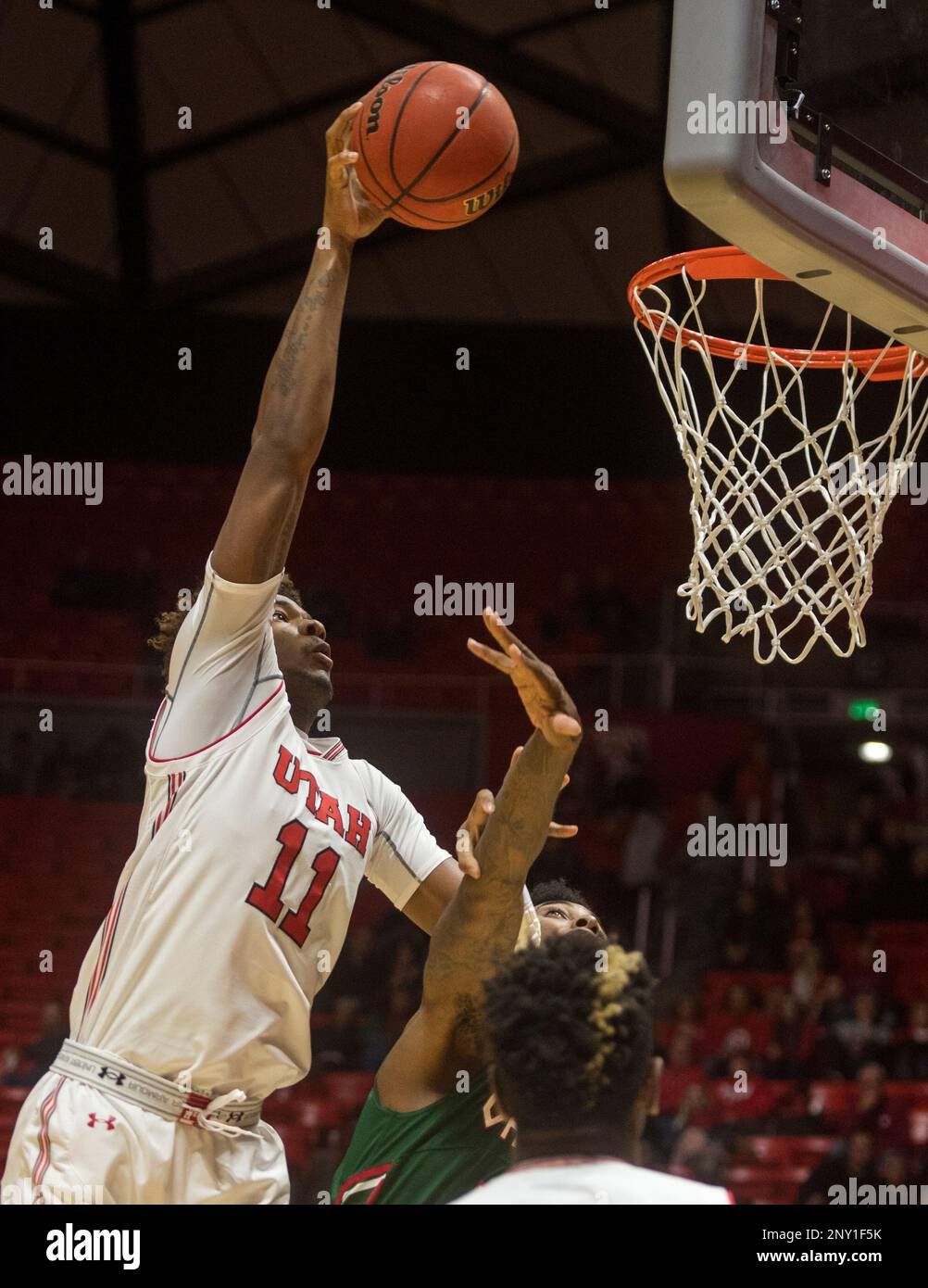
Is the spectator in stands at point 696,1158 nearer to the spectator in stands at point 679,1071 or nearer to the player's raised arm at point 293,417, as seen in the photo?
the spectator in stands at point 679,1071

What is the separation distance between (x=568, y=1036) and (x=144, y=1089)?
3.28 ft

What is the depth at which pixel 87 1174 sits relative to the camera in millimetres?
2678

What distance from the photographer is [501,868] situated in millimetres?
2945

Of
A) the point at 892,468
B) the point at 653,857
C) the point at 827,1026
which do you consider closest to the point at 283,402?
the point at 892,468

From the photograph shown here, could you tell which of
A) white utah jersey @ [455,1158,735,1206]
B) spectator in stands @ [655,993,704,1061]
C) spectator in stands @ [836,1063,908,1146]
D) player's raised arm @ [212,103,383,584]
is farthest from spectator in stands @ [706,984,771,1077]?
white utah jersey @ [455,1158,735,1206]

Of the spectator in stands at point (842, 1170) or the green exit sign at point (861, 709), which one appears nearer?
the spectator in stands at point (842, 1170)

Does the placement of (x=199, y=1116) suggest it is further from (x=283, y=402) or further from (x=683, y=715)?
(x=683, y=715)

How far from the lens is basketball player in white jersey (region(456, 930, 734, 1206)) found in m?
1.94

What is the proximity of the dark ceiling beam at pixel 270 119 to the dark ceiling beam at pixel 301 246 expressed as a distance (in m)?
0.72

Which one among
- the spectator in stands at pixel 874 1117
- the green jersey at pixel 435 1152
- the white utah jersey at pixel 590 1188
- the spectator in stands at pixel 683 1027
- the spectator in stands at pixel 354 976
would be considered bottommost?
the white utah jersey at pixel 590 1188

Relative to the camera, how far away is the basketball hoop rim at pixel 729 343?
369cm

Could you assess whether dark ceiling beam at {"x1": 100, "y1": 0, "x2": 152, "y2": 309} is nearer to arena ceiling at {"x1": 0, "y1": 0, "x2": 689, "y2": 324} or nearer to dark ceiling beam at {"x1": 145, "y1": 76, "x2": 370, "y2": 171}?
→ arena ceiling at {"x1": 0, "y1": 0, "x2": 689, "y2": 324}

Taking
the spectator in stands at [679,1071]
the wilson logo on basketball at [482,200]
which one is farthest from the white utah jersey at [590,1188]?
the spectator in stands at [679,1071]

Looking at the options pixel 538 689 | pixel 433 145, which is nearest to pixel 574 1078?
pixel 538 689
